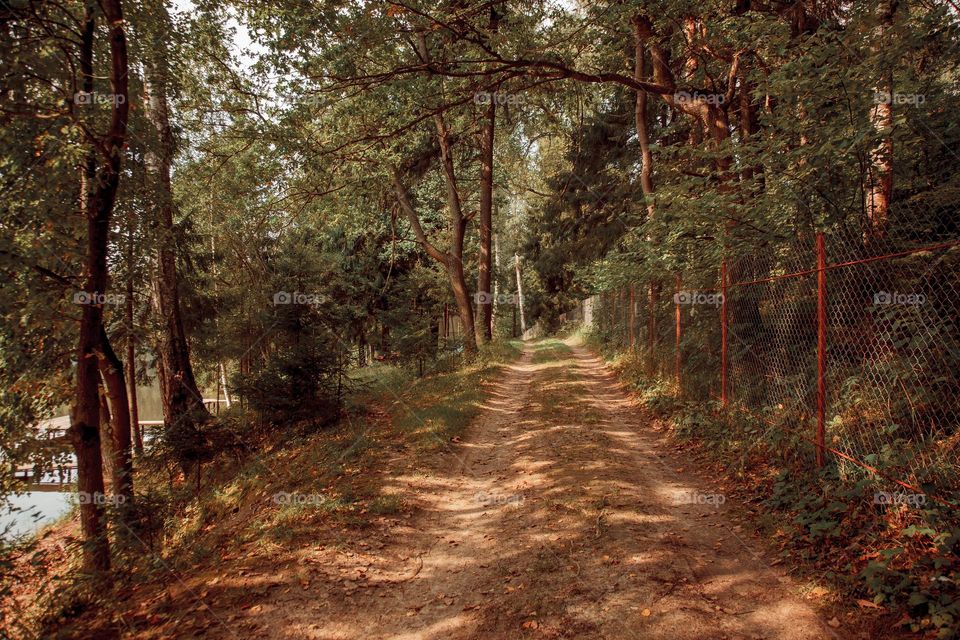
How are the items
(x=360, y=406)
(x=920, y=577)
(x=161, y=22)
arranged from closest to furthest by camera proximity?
(x=920, y=577), (x=161, y=22), (x=360, y=406)

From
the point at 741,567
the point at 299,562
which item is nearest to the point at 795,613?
the point at 741,567

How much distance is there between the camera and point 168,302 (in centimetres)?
1095

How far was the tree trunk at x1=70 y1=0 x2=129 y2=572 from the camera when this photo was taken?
5871 mm

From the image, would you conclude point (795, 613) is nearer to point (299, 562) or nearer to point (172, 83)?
point (299, 562)

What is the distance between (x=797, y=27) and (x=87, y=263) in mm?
12363

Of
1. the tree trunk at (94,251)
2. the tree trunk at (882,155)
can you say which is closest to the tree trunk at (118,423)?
the tree trunk at (94,251)

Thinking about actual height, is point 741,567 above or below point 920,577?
below

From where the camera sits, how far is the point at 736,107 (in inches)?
461
